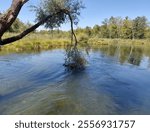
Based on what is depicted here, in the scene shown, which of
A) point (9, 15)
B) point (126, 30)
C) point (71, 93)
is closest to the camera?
point (9, 15)

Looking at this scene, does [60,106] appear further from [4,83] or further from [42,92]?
[4,83]

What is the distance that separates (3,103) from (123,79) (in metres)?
8.83

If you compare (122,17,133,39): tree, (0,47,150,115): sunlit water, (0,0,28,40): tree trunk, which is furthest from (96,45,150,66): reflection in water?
(122,17,133,39): tree

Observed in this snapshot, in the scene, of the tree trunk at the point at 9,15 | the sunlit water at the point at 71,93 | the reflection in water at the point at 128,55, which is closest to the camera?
the tree trunk at the point at 9,15

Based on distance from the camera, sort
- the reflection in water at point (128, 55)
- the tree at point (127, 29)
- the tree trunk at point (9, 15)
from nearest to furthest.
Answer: the tree trunk at point (9, 15), the reflection in water at point (128, 55), the tree at point (127, 29)

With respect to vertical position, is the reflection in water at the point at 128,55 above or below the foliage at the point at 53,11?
below

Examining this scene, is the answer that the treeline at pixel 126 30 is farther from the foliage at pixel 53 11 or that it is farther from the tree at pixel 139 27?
the foliage at pixel 53 11

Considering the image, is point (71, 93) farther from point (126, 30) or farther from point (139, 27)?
point (139, 27)

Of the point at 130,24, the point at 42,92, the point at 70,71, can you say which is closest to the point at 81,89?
the point at 42,92

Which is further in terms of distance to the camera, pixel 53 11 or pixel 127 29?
pixel 127 29

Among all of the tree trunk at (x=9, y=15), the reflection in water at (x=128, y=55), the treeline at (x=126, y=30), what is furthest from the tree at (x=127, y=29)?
the tree trunk at (x=9, y=15)

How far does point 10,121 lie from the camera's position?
21.4ft

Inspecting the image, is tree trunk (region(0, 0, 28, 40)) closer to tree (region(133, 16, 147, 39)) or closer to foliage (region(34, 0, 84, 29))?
foliage (region(34, 0, 84, 29))

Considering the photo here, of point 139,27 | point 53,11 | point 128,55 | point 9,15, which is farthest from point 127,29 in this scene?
point 9,15
